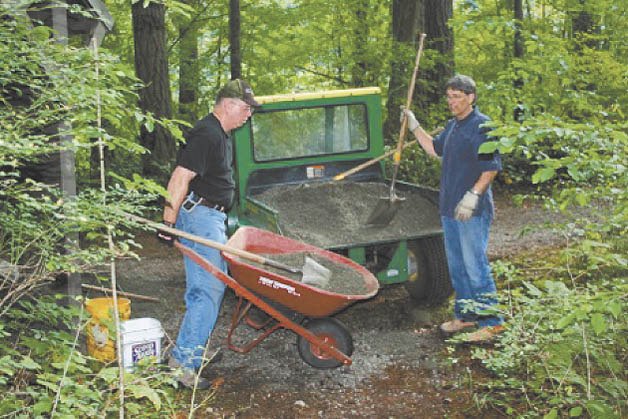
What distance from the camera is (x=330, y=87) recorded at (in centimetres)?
1702

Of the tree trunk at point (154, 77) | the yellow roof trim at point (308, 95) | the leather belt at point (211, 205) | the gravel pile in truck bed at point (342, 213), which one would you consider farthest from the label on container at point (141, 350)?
the tree trunk at point (154, 77)

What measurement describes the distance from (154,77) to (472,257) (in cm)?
734

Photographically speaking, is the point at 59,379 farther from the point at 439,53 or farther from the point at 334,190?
the point at 439,53

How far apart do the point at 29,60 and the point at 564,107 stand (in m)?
8.76

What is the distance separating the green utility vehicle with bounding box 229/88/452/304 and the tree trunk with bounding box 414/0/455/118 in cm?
510

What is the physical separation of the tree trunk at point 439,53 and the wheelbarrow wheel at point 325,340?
24.4ft

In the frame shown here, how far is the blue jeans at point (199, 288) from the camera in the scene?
4.87 m

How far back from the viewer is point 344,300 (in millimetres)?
4703

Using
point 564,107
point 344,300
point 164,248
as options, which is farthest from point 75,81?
point 564,107

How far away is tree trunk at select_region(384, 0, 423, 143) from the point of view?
472 inches

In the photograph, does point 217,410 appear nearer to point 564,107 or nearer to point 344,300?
point 344,300

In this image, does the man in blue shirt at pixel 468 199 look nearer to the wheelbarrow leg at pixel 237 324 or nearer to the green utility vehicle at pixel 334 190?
the green utility vehicle at pixel 334 190

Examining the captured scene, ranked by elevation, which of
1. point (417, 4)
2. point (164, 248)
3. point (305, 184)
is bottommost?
point (164, 248)

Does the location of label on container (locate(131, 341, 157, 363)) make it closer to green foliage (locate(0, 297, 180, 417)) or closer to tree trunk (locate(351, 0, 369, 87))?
green foliage (locate(0, 297, 180, 417))
